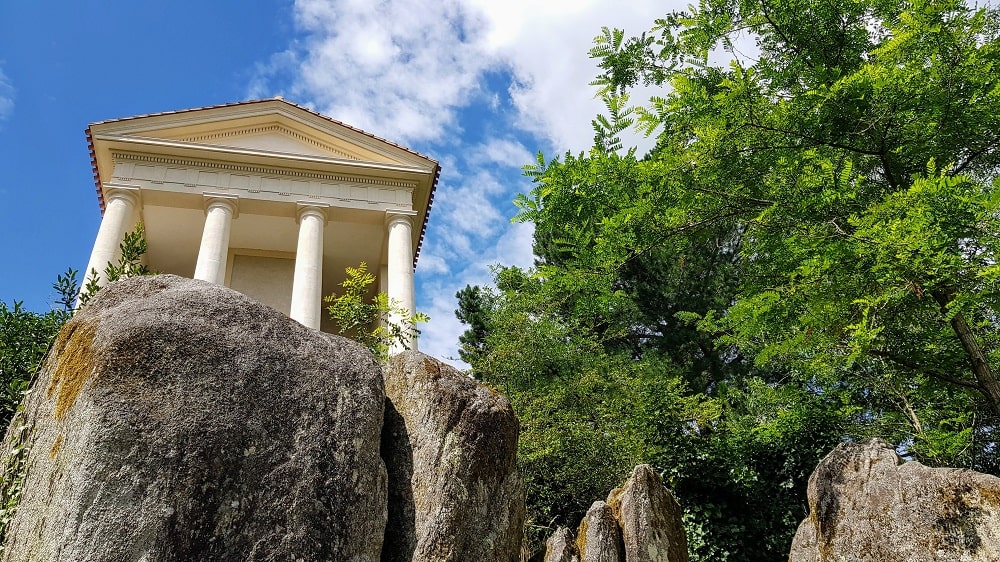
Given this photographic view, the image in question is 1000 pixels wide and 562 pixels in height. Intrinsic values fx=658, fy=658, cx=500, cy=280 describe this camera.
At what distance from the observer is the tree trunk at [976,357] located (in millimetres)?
6914

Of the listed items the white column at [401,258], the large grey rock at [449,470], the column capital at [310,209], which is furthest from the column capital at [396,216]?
the large grey rock at [449,470]

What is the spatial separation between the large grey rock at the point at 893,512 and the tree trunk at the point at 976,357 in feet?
5.91

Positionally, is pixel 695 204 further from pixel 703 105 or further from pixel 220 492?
pixel 220 492

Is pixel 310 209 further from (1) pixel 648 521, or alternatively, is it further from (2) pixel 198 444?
(2) pixel 198 444

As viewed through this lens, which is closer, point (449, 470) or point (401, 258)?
point (449, 470)

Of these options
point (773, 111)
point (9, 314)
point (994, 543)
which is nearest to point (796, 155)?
point (773, 111)

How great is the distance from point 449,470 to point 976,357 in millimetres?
6446

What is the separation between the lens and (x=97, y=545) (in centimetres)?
251

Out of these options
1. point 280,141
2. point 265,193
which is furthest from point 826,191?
point 280,141

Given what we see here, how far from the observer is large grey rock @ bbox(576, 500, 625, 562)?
6.21 m

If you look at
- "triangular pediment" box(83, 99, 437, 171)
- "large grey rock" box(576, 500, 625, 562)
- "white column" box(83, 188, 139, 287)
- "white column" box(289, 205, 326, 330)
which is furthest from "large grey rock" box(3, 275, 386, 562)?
"triangular pediment" box(83, 99, 437, 171)

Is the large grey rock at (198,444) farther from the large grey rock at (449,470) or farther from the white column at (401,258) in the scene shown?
the white column at (401,258)

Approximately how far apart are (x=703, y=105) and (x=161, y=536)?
6.97 meters

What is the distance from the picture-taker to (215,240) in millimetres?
21984
